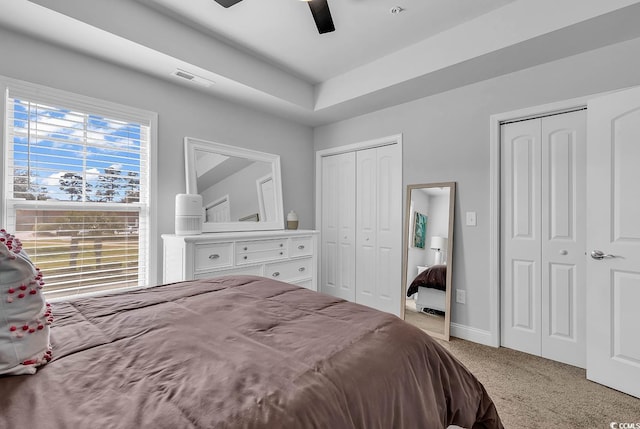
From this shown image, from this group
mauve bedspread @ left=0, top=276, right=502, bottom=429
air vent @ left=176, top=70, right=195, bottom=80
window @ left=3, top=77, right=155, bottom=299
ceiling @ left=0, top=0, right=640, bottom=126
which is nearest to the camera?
mauve bedspread @ left=0, top=276, right=502, bottom=429

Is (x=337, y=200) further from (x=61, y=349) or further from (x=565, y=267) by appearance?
(x=61, y=349)

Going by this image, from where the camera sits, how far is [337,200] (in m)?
4.23

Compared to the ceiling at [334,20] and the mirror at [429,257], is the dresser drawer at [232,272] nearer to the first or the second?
the mirror at [429,257]

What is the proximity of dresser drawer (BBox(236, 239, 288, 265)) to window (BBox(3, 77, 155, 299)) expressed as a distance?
0.82 meters

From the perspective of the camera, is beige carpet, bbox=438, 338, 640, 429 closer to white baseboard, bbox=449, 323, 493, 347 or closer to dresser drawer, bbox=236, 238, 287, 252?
white baseboard, bbox=449, 323, 493, 347

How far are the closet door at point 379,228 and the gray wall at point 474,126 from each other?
9.7 inches

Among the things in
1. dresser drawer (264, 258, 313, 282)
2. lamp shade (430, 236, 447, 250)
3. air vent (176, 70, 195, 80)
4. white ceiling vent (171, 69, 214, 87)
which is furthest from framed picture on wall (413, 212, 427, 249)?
air vent (176, 70, 195, 80)

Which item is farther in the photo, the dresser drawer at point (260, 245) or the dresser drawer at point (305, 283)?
the dresser drawer at point (305, 283)

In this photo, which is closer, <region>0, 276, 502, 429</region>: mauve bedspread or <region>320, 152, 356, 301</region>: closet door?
<region>0, 276, 502, 429</region>: mauve bedspread

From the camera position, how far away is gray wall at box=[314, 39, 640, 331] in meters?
2.40

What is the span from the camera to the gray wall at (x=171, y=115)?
7.54 feet

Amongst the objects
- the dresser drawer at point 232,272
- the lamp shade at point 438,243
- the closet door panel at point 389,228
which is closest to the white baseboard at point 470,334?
the closet door panel at point 389,228

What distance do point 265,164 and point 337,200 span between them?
1.07 m

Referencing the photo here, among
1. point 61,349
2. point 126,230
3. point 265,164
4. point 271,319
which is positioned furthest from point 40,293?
point 265,164
